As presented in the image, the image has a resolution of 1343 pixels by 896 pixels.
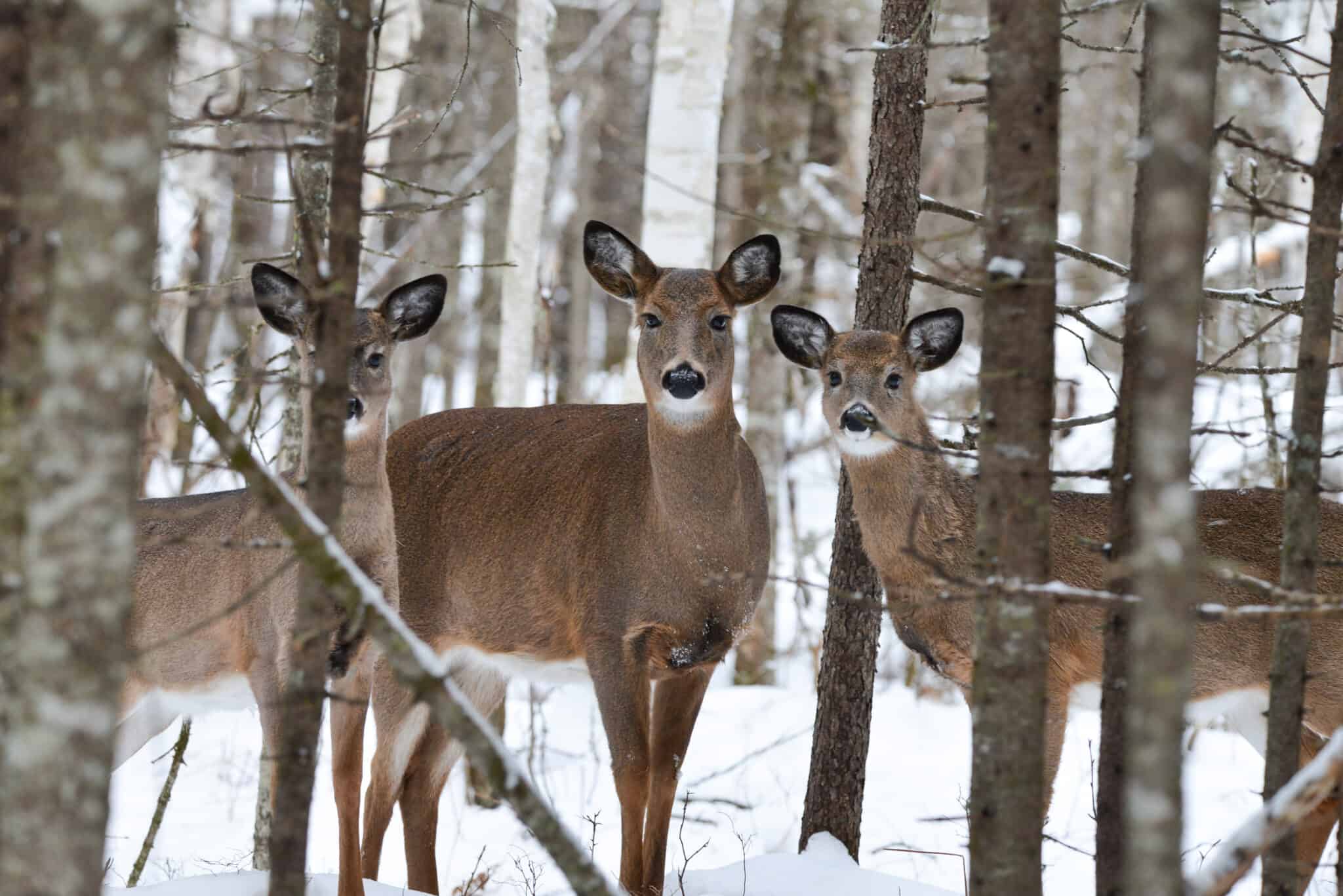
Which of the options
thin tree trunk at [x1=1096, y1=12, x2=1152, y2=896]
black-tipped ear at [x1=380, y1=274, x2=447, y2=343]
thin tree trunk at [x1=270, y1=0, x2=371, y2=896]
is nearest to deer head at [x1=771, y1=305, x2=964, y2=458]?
black-tipped ear at [x1=380, y1=274, x2=447, y2=343]

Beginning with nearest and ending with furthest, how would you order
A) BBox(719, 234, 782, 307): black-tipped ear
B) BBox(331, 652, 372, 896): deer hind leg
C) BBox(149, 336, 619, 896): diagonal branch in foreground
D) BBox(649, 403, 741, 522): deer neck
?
BBox(149, 336, 619, 896): diagonal branch in foreground
BBox(331, 652, 372, 896): deer hind leg
BBox(649, 403, 741, 522): deer neck
BBox(719, 234, 782, 307): black-tipped ear

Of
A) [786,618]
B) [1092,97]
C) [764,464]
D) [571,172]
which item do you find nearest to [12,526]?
[764,464]

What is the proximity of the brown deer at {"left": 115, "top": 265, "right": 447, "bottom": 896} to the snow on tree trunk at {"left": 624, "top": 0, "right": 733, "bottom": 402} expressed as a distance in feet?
10.8

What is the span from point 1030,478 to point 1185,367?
2.62 feet

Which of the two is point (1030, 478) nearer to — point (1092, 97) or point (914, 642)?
point (914, 642)

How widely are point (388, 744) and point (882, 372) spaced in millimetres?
2788

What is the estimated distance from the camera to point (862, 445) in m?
5.68

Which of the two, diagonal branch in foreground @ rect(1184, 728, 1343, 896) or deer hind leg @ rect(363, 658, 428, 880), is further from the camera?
deer hind leg @ rect(363, 658, 428, 880)

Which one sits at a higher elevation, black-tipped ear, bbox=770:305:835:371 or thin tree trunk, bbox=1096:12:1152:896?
black-tipped ear, bbox=770:305:835:371

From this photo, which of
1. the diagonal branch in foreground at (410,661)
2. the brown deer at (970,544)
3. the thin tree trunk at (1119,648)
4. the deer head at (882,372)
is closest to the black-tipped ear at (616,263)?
the deer head at (882,372)

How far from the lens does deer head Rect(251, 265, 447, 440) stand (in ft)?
17.4

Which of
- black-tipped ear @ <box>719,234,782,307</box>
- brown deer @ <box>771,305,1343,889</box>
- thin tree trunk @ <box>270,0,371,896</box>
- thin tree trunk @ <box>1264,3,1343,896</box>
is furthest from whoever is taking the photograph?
black-tipped ear @ <box>719,234,782,307</box>

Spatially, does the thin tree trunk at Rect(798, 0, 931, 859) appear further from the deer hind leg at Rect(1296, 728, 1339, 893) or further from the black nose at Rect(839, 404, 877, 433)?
the deer hind leg at Rect(1296, 728, 1339, 893)

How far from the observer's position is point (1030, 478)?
3270 millimetres
